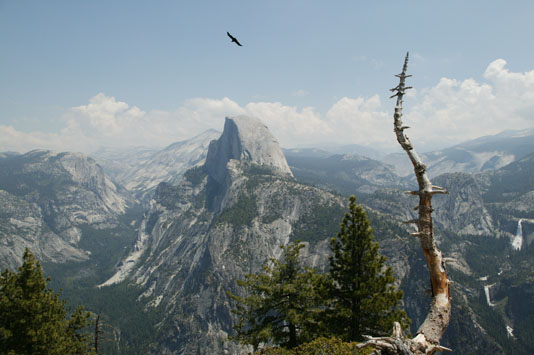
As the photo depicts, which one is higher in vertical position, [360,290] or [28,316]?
[28,316]

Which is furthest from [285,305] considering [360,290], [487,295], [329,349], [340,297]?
[487,295]

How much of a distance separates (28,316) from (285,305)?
17520 mm

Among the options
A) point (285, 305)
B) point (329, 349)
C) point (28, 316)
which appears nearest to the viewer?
point (329, 349)

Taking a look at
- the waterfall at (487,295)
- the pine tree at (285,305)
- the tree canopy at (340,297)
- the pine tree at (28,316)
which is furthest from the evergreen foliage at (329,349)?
the waterfall at (487,295)

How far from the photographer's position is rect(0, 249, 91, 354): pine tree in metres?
19.1

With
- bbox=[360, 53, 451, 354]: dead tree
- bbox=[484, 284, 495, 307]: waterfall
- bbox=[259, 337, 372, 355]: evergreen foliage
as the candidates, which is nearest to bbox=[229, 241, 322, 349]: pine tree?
bbox=[259, 337, 372, 355]: evergreen foliage

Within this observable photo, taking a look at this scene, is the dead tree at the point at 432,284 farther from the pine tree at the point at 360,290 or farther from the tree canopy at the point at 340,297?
the pine tree at the point at 360,290

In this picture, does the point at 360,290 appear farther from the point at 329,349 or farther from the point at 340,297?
the point at 329,349

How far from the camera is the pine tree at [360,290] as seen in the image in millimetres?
18094

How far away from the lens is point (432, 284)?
8.95 meters

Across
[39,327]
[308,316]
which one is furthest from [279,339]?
[39,327]

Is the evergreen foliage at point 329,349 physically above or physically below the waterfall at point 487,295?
above

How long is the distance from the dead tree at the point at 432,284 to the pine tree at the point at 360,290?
939 centimetres

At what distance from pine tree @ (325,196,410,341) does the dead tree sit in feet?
30.8
